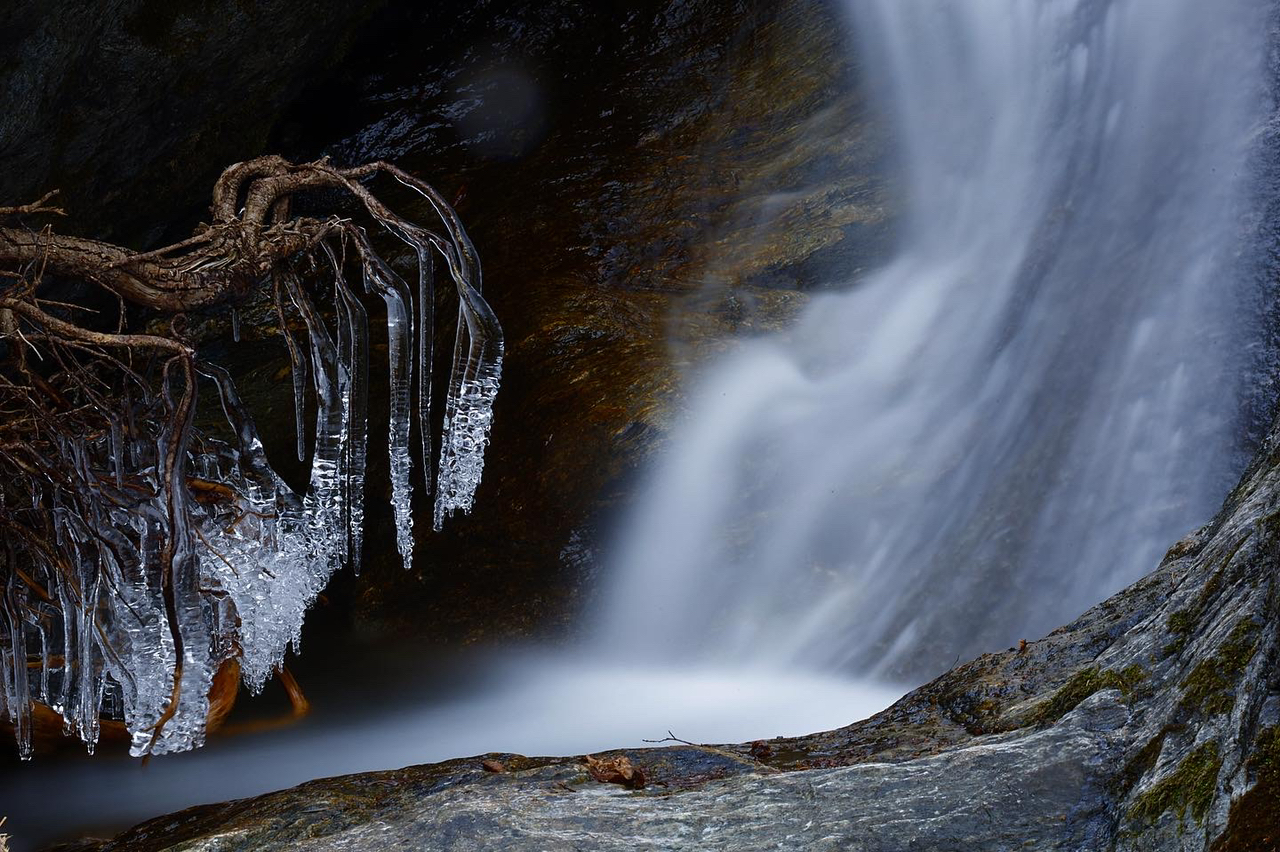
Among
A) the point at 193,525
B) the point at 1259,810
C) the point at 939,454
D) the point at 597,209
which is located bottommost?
the point at 1259,810

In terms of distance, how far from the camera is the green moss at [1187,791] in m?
1.67

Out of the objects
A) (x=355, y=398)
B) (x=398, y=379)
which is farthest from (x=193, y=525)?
(x=398, y=379)

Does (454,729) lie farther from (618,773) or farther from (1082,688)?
(1082,688)

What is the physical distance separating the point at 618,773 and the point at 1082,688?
1150 mm

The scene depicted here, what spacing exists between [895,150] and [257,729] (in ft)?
15.9

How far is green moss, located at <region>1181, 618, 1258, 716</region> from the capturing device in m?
1.84

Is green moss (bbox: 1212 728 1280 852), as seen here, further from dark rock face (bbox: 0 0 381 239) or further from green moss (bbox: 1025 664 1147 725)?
dark rock face (bbox: 0 0 381 239)

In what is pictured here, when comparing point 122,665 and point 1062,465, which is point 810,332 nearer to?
point 1062,465

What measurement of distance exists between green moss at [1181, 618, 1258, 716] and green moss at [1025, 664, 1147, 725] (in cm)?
26

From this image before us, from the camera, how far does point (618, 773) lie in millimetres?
2734

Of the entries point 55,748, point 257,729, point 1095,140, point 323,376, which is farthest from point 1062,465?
point 55,748

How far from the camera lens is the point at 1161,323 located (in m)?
5.26

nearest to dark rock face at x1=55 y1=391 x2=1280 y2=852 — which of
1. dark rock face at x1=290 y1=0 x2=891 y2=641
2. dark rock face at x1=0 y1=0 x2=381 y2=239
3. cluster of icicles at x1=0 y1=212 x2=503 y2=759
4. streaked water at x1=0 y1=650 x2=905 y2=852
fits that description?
cluster of icicles at x1=0 y1=212 x2=503 y2=759

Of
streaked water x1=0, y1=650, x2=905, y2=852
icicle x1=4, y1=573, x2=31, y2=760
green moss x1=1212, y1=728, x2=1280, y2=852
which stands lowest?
green moss x1=1212, y1=728, x2=1280, y2=852
